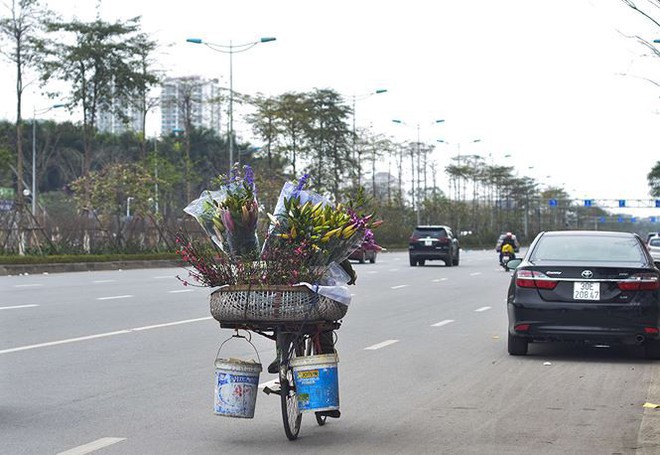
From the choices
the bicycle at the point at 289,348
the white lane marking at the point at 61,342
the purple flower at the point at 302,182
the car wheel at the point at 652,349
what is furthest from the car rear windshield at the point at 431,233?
the bicycle at the point at 289,348

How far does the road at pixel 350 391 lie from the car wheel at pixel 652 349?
13 centimetres

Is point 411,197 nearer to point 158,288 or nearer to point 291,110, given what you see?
point 291,110

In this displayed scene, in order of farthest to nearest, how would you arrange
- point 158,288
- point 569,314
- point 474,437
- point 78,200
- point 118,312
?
1. point 78,200
2. point 158,288
3. point 118,312
4. point 569,314
5. point 474,437

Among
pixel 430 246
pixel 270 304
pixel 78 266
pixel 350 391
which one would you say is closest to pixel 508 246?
pixel 430 246

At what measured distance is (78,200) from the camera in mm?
59250

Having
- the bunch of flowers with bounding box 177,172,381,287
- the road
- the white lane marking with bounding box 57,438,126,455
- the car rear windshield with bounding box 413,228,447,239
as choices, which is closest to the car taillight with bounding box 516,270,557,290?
the road

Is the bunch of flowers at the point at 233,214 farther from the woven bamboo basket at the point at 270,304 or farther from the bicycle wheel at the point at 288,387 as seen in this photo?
the bicycle wheel at the point at 288,387

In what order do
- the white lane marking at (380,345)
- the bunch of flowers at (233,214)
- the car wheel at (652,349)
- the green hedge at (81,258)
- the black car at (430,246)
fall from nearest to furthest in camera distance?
1. the bunch of flowers at (233,214)
2. the car wheel at (652,349)
3. the white lane marking at (380,345)
4. the green hedge at (81,258)
5. the black car at (430,246)

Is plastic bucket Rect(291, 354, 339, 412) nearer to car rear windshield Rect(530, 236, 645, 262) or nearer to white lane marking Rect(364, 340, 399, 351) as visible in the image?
car rear windshield Rect(530, 236, 645, 262)

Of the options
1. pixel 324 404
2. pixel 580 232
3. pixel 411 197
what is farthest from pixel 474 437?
pixel 411 197

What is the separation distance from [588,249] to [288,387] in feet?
19.4

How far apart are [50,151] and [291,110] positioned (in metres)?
29.2

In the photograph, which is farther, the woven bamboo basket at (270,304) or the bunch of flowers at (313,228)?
the bunch of flowers at (313,228)

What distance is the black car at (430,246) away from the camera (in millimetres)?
43812
